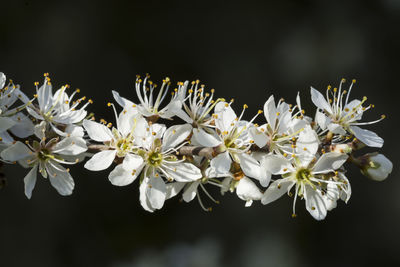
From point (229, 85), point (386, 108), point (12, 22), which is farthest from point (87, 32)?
point (386, 108)

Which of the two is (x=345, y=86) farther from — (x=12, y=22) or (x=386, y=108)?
(x=12, y=22)

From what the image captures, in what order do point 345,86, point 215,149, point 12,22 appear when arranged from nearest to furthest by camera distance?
point 215,149 → point 12,22 → point 345,86

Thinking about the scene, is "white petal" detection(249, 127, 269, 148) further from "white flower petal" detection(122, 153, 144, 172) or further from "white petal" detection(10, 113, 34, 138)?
"white petal" detection(10, 113, 34, 138)

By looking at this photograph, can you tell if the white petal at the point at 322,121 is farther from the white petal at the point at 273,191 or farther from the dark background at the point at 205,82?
the dark background at the point at 205,82

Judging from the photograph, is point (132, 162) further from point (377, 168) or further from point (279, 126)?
point (377, 168)

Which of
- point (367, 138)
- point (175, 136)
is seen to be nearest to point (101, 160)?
point (175, 136)

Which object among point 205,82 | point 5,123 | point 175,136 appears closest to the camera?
point 5,123

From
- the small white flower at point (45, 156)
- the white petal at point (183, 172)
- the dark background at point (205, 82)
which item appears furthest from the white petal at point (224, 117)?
the dark background at point (205, 82)
